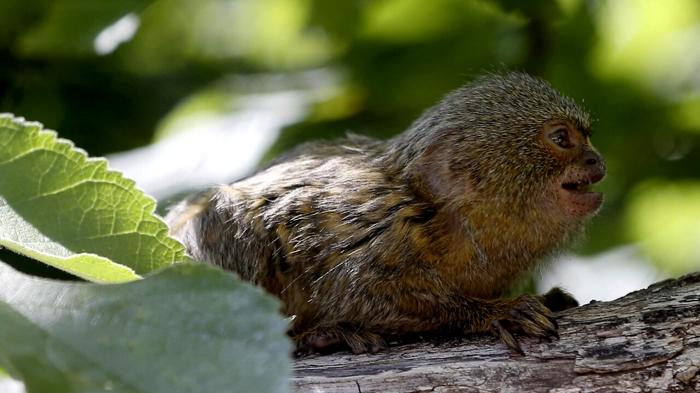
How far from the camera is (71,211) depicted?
2.37 meters

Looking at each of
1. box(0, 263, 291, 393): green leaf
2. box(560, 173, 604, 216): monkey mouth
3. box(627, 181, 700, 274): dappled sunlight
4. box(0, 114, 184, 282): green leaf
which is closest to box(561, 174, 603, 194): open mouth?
box(560, 173, 604, 216): monkey mouth

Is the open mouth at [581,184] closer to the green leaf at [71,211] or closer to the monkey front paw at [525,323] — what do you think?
the monkey front paw at [525,323]

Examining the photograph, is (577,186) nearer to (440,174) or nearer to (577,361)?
(440,174)

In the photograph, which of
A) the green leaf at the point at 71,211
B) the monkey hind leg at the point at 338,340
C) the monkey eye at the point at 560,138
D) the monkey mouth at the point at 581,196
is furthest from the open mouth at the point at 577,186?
the green leaf at the point at 71,211

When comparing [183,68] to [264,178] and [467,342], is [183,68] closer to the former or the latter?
[264,178]

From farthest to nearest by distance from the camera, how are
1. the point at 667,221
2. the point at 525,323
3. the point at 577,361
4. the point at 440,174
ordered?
1. the point at 667,221
2. the point at 440,174
3. the point at 525,323
4. the point at 577,361

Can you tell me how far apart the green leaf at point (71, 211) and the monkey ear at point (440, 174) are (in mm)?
1894

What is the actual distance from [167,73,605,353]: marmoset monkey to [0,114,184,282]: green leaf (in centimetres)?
145

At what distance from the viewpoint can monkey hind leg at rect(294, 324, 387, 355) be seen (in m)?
3.57

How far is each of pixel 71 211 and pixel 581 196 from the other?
2.38 meters

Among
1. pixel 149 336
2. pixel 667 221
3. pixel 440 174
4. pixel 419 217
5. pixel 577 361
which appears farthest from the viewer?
pixel 667 221

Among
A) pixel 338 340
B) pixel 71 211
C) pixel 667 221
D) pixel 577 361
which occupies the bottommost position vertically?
pixel 577 361

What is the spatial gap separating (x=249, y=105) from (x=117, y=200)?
2.96 m

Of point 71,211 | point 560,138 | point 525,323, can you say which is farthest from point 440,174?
point 71,211
